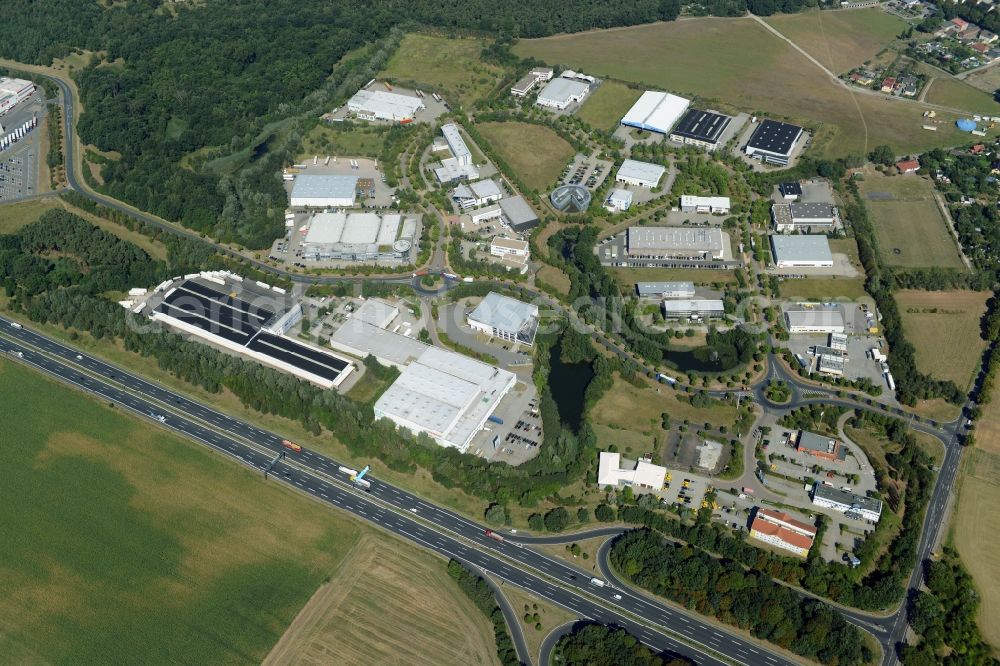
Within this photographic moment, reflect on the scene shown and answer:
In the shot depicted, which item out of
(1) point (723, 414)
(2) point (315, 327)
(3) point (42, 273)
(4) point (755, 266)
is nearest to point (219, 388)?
(2) point (315, 327)

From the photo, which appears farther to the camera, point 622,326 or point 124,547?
point 622,326

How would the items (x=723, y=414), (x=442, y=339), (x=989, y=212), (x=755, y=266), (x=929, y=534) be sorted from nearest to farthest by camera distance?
(x=929, y=534)
(x=723, y=414)
(x=442, y=339)
(x=755, y=266)
(x=989, y=212)

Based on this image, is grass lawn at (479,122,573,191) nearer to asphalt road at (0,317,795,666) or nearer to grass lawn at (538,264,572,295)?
grass lawn at (538,264,572,295)

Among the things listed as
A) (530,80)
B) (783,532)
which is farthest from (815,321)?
(530,80)

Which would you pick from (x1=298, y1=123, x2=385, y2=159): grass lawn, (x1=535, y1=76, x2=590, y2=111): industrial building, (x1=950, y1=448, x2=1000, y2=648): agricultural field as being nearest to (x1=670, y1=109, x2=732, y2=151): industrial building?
(x1=535, y1=76, x2=590, y2=111): industrial building

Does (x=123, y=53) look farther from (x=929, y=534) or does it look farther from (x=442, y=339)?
(x=929, y=534)

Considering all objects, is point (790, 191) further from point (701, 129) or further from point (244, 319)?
point (244, 319)

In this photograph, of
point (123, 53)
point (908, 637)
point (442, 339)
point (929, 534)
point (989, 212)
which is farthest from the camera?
point (123, 53)

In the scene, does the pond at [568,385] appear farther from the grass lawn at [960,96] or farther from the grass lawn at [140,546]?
the grass lawn at [960,96]
